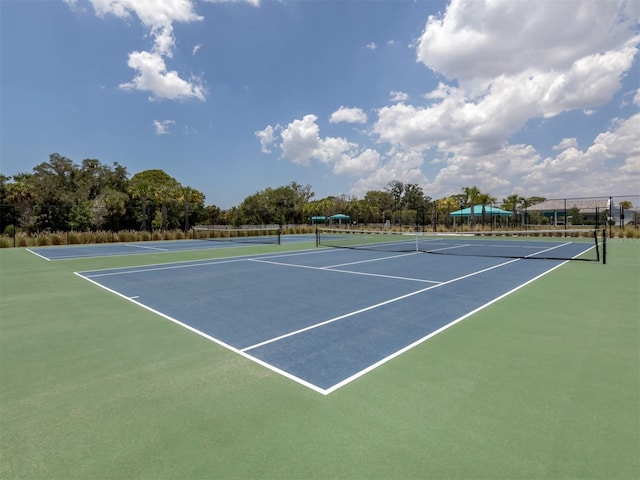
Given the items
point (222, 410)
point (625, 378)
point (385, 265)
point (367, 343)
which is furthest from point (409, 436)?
point (385, 265)

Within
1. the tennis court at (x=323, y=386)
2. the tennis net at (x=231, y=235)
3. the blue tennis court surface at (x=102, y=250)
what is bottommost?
the tennis court at (x=323, y=386)

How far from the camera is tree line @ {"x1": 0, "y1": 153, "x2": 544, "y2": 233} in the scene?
3681 cm

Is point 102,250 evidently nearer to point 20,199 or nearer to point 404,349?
point 404,349

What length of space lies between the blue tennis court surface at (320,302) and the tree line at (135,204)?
2182 cm

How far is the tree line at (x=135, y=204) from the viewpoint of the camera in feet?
121

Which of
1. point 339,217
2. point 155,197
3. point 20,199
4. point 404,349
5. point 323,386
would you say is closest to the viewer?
point 323,386

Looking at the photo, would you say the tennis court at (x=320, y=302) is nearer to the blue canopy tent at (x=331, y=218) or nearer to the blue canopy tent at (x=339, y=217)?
the blue canopy tent at (x=331, y=218)

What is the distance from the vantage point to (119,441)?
2645 millimetres

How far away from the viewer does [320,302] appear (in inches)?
280

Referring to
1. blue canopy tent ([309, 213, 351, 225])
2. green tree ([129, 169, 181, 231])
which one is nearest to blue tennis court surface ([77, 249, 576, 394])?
green tree ([129, 169, 181, 231])

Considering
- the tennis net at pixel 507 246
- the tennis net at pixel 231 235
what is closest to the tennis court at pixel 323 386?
the tennis net at pixel 507 246

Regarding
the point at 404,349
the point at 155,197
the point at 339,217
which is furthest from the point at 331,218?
the point at 404,349

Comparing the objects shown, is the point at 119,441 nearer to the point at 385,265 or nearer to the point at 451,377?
the point at 451,377

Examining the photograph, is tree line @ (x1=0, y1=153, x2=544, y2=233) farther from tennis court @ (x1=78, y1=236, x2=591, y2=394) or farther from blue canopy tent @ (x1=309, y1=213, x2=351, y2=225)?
tennis court @ (x1=78, y1=236, x2=591, y2=394)
